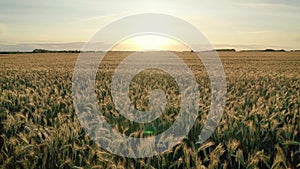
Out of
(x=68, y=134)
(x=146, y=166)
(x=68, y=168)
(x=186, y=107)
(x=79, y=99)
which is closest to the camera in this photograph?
(x=146, y=166)

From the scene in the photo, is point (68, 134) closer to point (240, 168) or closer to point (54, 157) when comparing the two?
point (54, 157)

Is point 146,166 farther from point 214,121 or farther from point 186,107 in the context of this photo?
point 186,107

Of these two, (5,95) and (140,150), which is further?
(5,95)

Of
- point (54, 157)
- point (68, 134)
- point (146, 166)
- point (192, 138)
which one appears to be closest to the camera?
point (146, 166)

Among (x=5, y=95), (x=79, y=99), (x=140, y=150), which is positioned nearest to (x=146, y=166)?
(x=140, y=150)

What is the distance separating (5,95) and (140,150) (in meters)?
4.77

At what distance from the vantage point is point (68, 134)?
4113 mm

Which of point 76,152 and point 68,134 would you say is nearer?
point 76,152

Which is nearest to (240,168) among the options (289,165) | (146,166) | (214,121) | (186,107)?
(289,165)

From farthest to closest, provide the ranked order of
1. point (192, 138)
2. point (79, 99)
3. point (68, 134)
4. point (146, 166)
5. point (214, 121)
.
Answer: point (79, 99)
point (214, 121)
point (192, 138)
point (68, 134)
point (146, 166)

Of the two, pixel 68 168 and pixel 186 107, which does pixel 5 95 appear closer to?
pixel 186 107

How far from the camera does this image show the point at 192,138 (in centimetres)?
463

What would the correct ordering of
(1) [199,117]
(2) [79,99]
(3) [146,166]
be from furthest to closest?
(2) [79,99] → (1) [199,117] → (3) [146,166]

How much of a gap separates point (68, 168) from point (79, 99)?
3.63m
